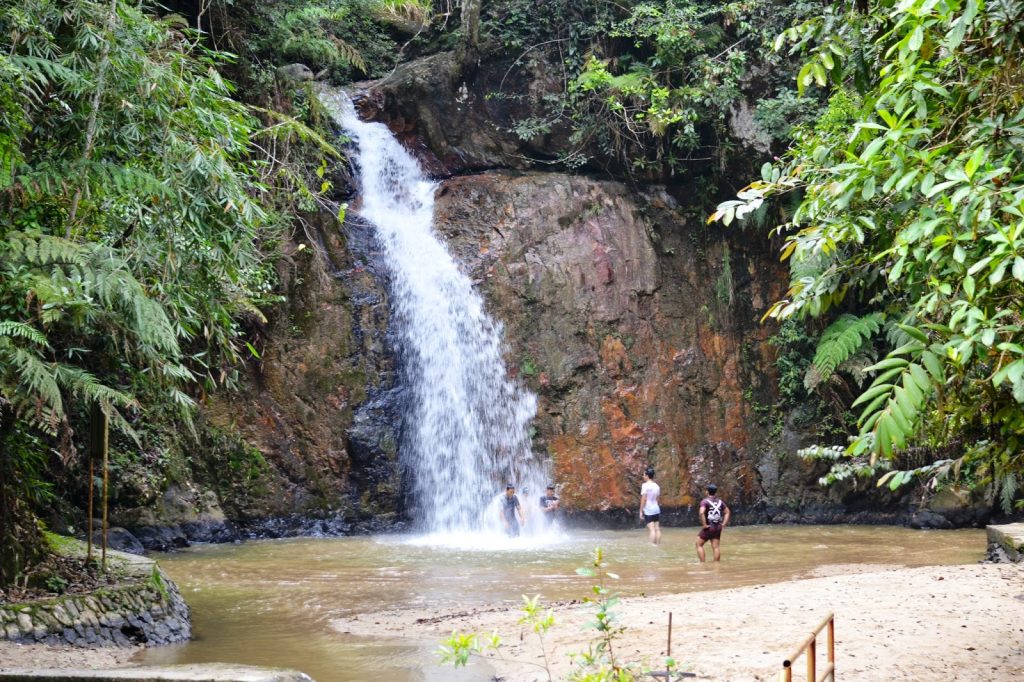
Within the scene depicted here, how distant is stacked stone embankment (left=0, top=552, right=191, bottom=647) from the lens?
6.95 meters

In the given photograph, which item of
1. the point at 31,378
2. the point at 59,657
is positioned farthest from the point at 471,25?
the point at 59,657

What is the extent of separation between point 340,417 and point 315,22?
8.02m

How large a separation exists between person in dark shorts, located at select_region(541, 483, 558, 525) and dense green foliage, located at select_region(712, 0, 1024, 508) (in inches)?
400

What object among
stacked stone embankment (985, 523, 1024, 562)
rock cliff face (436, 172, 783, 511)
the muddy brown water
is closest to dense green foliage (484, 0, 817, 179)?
rock cliff face (436, 172, 783, 511)

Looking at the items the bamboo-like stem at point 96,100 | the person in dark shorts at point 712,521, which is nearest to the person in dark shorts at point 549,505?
the person in dark shorts at point 712,521

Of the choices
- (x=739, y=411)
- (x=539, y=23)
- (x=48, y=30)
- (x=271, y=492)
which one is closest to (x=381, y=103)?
(x=539, y=23)

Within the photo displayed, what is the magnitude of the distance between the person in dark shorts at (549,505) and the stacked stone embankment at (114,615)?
777 cm

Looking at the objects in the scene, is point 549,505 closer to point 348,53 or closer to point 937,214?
point 348,53

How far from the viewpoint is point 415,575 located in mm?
11516

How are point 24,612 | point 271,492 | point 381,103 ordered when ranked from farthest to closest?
point 381,103, point 271,492, point 24,612

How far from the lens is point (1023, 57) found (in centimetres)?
462

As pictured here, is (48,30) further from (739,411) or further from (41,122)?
(739,411)

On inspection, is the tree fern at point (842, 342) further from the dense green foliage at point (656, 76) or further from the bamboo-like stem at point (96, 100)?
the bamboo-like stem at point (96, 100)

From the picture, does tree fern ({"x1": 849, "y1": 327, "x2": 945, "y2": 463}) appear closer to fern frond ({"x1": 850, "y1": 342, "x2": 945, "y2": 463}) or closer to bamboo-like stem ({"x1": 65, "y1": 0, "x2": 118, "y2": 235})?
fern frond ({"x1": 850, "y1": 342, "x2": 945, "y2": 463})
